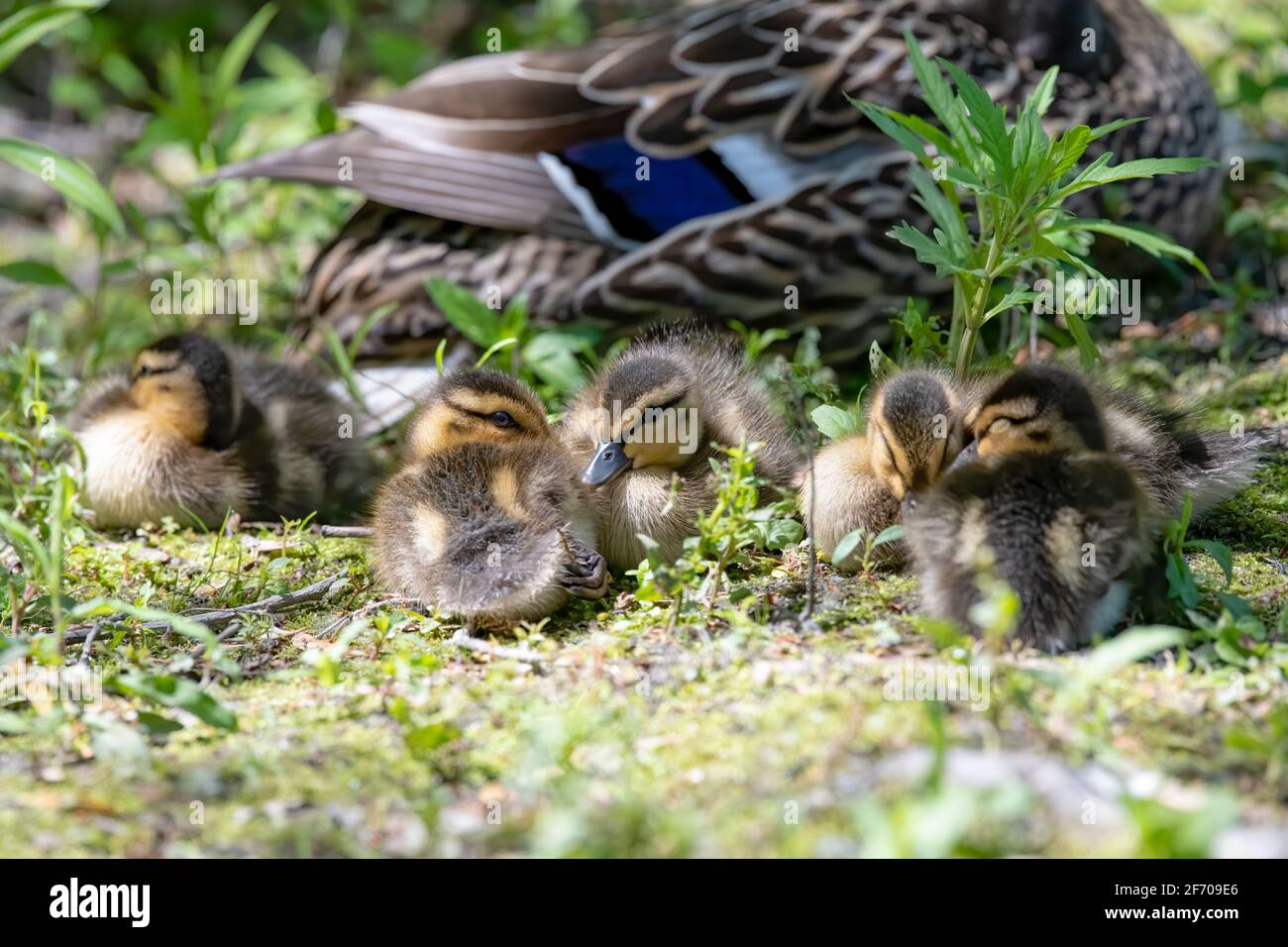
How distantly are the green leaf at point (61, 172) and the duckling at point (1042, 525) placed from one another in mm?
2557

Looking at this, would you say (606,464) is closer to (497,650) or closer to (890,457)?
(497,650)

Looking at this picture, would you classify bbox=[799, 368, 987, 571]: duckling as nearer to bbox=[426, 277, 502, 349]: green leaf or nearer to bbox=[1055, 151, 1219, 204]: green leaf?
bbox=[1055, 151, 1219, 204]: green leaf

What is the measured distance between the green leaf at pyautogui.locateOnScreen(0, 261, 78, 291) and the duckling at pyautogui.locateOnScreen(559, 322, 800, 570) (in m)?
1.97

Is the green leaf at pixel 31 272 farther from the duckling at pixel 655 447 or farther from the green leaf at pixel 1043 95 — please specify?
the green leaf at pixel 1043 95

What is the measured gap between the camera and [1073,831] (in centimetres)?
225

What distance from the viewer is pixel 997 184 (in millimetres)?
3389

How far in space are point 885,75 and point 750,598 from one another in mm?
2582

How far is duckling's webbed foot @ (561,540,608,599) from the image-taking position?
3.29m

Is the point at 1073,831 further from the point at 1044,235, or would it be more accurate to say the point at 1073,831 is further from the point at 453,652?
the point at 1044,235

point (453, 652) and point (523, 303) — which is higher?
point (523, 303)

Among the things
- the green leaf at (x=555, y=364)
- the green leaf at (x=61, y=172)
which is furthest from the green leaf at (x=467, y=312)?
the green leaf at (x=61, y=172)

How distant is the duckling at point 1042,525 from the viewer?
289 cm

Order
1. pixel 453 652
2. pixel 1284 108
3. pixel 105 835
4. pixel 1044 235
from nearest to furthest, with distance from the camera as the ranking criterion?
pixel 105 835 → pixel 453 652 → pixel 1044 235 → pixel 1284 108
